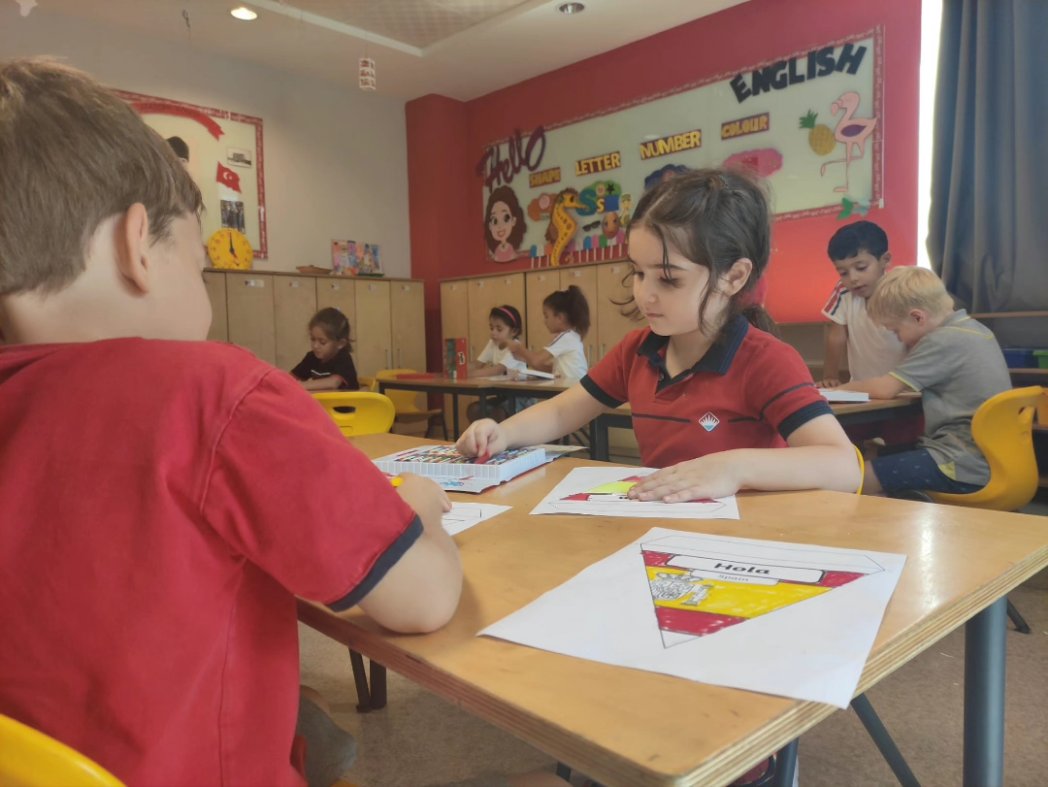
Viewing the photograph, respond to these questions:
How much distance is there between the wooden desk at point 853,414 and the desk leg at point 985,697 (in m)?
1.50

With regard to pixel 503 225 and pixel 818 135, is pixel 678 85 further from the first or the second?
pixel 503 225

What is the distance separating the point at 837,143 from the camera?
4.21 meters

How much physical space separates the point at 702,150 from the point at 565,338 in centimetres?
166

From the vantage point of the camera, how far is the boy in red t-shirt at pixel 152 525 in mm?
473

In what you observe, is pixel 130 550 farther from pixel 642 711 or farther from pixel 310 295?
pixel 310 295

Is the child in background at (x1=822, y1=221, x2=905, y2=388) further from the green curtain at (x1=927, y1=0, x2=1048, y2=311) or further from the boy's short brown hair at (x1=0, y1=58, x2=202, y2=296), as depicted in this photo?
the boy's short brown hair at (x1=0, y1=58, x2=202, y2=296)

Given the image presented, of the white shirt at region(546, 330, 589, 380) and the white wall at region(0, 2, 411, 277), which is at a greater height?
the white wall at region(0, 2, 411, 277)

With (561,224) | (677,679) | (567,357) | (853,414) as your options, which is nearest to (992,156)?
(853,414)

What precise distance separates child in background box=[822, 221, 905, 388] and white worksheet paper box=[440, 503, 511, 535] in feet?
8.46

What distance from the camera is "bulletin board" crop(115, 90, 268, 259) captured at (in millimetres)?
→ 5203

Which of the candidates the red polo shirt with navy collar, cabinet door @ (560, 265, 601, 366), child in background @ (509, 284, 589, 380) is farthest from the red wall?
the red polo shirt with navy collar

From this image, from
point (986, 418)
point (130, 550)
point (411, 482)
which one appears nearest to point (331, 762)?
point (411, 482)

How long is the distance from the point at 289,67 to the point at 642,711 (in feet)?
20.5

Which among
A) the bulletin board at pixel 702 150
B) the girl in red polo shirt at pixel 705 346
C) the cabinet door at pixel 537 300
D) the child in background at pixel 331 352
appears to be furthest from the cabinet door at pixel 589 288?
the girl in red polo shirt at pixel 705 346
